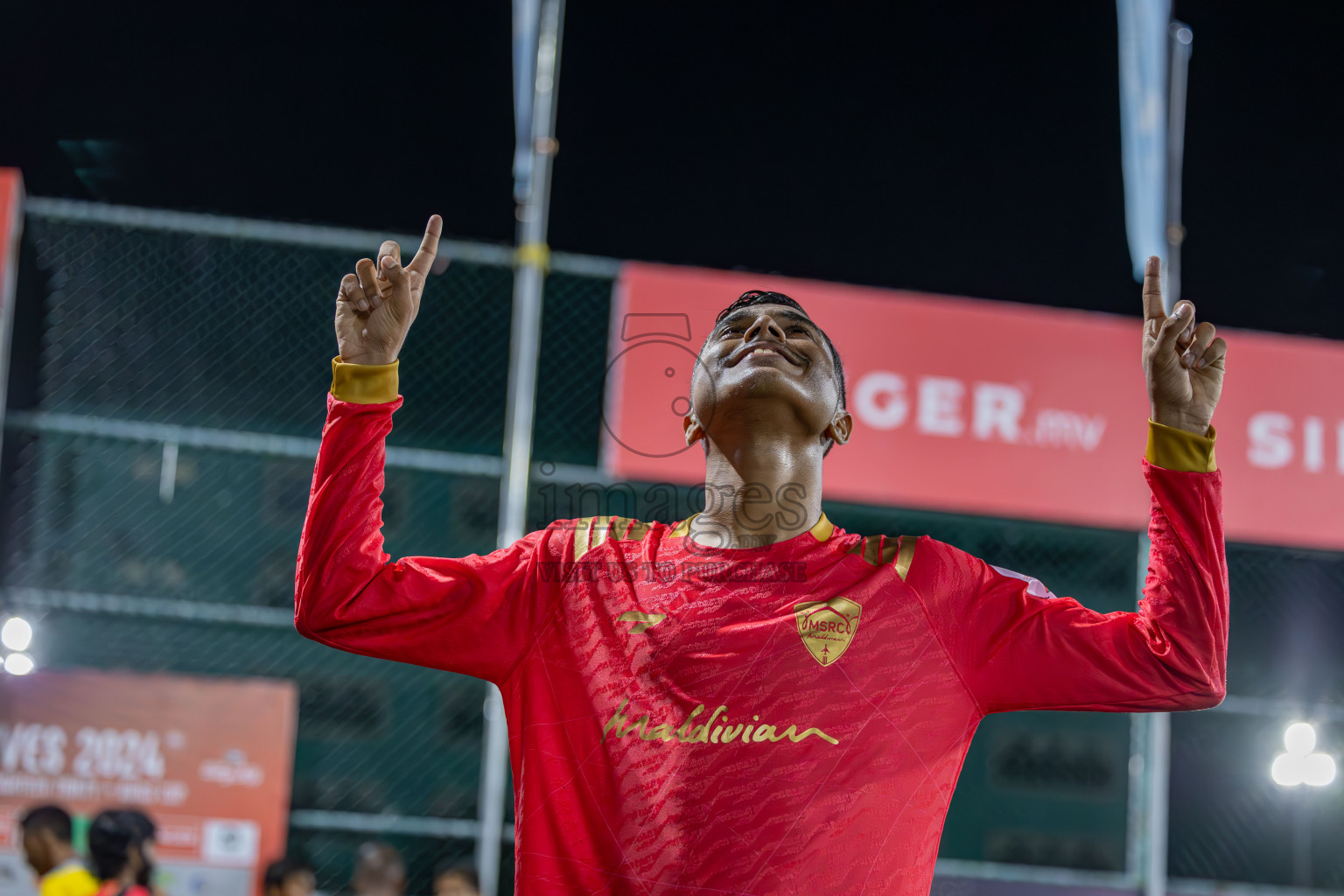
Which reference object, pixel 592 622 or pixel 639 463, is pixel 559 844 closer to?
pixel 592 622

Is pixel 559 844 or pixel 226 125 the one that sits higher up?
pixel 226 125

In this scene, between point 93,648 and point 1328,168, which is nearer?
point 93,648

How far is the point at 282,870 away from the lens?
507 centimetres

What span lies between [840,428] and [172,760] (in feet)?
14.0

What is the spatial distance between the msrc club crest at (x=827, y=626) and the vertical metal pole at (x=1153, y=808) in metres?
4.35

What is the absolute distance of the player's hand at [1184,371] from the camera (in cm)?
200

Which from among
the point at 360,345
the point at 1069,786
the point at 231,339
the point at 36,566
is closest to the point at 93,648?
the point at 36,566

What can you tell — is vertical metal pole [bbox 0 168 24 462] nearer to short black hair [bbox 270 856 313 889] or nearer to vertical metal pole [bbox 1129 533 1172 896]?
short black hair [bbox 270 856 313 889]

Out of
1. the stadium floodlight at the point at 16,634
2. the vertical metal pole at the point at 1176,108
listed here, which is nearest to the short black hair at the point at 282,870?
the stadium floodlight at the point at 16,634

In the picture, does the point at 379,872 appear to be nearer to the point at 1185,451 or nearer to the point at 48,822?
the point at 48,822

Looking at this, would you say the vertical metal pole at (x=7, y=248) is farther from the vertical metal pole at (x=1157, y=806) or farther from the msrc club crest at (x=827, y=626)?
the vertical metal pole at (x=1157, y=806)

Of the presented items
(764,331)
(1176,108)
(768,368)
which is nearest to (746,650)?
(768,368)

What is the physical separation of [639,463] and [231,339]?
2.76 meters

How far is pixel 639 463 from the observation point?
589cm
